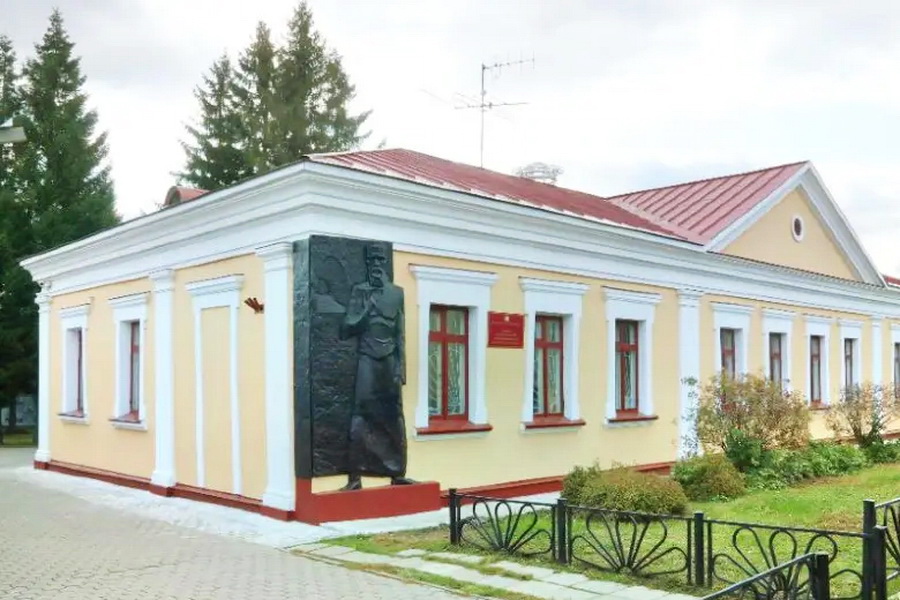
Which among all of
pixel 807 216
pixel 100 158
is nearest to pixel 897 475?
pixel 807 216

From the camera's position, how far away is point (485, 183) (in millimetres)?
16250

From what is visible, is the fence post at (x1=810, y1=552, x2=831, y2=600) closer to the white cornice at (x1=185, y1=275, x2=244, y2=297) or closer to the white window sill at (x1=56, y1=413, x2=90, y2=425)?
the white cornice at (x1=185, y1=275, x2=244, y2=297)

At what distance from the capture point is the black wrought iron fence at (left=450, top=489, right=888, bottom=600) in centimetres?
694

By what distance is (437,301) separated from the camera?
1284 centimetres

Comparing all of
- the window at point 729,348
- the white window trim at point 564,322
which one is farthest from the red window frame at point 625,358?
the window at point 729,348

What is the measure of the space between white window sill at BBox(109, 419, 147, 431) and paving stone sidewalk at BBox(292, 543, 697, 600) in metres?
5.70

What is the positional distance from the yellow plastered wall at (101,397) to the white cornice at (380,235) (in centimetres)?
29

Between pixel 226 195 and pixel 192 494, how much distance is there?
418cm

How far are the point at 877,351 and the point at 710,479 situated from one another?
531 inches

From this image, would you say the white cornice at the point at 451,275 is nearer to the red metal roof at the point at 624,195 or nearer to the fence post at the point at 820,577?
the red metal roof at the point at 624,195

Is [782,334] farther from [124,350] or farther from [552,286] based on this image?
[124,350]

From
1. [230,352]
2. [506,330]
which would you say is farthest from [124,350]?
[506,330]

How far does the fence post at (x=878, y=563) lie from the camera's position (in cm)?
662

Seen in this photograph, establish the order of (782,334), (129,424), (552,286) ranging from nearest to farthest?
(552,286)
(129,424)
(782,334)
